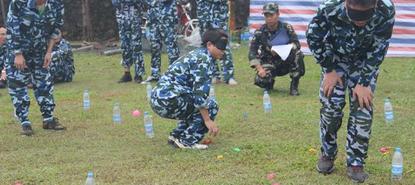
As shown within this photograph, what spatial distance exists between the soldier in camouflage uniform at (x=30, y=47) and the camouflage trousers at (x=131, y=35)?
3376 mm

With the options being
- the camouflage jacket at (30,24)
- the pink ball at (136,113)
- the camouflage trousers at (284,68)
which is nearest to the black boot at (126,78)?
the camouflage trousers at (284,68)

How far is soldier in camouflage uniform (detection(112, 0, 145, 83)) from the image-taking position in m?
10.9

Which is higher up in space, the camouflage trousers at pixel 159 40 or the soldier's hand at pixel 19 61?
the soldier's hand at pixel 19 61

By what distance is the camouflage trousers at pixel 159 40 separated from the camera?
1105 cm

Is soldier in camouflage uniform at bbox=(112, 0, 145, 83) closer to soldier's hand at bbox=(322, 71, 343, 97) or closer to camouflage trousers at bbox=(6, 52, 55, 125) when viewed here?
camouflage trousers at bbox=(6, 52, 55, 125)

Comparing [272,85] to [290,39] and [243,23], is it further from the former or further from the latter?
[243,23]

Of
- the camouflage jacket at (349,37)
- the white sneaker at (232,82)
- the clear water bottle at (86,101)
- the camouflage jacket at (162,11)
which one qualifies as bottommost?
the white sneaker at (232,82)

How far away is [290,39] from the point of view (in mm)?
9656

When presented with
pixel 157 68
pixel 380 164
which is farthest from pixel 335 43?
pixel 157 68

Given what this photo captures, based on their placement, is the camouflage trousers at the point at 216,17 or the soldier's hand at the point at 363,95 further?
the camouflage trousers at the point at 216,17

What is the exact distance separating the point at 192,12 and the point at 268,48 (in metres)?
8.83

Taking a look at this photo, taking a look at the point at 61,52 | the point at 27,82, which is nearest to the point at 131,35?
the point at 61,52

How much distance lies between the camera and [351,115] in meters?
5.30

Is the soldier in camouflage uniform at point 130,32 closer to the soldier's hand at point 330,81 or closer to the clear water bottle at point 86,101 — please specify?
the clear water bottle at point 86,101
